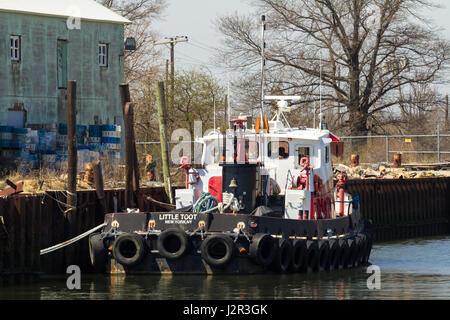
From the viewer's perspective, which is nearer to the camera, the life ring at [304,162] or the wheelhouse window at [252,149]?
the life ring at [304,162]

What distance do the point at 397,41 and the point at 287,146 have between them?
82.8 ft

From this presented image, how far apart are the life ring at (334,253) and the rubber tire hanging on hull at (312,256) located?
0.74m

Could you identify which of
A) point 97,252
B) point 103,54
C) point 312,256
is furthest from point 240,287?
point 103,54

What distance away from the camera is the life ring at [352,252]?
2375 centimetres

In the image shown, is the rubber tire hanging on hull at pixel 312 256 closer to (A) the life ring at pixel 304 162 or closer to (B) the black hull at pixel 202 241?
(B) the black hull at pixel 202 241

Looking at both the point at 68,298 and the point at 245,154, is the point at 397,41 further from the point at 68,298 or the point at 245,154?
the point at 68,298

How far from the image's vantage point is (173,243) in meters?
19.7

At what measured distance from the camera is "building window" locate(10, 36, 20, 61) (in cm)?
3422

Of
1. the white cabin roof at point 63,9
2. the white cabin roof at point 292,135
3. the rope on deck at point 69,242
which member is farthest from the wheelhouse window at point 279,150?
the white cabin roof at point 63,9

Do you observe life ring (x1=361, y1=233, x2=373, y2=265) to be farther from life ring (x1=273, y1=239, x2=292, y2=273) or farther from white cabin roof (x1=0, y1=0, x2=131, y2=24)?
white cabin roof (x1=0, y1=0, x2=131, y2=24)

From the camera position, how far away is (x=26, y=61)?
34.4 metres

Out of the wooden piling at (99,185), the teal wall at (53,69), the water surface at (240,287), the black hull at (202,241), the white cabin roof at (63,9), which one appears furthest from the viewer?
the white cabin roof at (63,9)

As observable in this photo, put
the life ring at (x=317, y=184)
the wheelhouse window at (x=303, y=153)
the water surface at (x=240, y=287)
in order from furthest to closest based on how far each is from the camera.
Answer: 1. the wheelhouse window at (x=303, y=153)
2. the life ring at (x=317, y=184)
3. the water surface at (x=240, y=287)

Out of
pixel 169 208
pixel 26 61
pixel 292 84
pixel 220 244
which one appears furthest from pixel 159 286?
pixel 292 84
